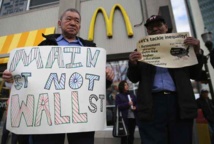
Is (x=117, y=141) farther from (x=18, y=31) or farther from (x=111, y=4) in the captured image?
(x=18, y=31)

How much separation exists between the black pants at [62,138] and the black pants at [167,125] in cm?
A: 62

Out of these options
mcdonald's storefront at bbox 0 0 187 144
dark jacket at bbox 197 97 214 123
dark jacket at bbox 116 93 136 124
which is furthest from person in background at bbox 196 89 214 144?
dark jacket at bbox 116 93 136 124

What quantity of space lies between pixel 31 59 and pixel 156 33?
1268mm

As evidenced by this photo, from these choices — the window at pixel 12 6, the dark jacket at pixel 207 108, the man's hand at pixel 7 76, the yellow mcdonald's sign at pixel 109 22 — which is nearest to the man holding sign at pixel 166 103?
the man's hand at pixel 7 76

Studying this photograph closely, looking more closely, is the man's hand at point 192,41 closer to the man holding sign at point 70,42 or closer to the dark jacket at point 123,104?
the man holding sign at point 70,42

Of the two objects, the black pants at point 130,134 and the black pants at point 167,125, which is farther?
the black pants at point 130,134

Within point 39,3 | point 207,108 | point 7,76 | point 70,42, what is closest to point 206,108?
point 207,108

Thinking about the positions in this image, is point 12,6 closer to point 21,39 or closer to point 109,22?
point 21,39

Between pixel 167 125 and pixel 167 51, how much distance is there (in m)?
0.71

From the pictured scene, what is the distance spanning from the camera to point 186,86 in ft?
5.62

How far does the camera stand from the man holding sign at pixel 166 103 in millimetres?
1661

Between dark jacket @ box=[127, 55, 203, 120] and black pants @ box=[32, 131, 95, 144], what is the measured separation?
1.92ft

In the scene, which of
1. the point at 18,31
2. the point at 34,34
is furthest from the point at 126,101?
the point at 18,31

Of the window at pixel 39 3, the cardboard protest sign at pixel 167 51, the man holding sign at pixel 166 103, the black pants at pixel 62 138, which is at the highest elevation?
the window at pixel 39 3
